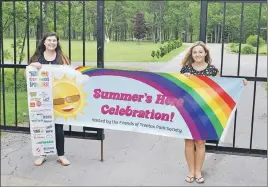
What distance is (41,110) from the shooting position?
15.6 feet

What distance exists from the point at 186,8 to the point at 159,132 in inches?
1954

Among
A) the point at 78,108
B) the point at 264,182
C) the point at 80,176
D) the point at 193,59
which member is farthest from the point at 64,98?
the point at 264,182

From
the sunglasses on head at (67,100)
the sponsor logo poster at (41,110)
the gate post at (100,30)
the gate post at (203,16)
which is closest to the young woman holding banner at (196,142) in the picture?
the gate post at (203,16)

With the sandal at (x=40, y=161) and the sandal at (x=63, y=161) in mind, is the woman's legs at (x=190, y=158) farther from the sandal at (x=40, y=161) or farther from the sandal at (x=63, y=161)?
the sandal at (x=40, y=161)

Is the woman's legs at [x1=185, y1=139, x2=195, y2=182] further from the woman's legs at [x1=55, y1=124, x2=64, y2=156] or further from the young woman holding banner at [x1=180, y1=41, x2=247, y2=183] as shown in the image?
the woman's legs at [x1=55, y1=124, x2=64, y2=156]

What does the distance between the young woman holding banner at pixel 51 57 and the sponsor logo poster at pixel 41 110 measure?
7 centimetres

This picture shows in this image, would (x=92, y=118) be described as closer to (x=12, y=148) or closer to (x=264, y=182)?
(x=12, y=148)

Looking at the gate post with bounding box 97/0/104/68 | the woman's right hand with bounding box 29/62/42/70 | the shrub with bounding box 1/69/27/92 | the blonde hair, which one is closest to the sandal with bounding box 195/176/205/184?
the blonde hair

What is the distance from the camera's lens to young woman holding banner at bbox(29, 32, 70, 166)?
4.65 meters

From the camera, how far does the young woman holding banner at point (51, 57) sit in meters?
4.65

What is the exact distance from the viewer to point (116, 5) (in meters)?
54.8

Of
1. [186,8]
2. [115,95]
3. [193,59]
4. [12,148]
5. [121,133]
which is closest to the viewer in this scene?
[193,59]

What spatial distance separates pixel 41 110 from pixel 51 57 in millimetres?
626

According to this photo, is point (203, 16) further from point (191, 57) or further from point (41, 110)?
point (41, 110)
